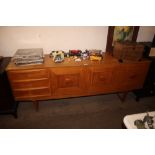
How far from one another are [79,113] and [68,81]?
21.0 inches

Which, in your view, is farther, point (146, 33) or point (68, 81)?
point (146, 33)

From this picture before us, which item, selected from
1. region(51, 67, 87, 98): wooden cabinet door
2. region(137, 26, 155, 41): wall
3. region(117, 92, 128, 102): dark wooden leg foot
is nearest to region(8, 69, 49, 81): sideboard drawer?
region(51, 67, 87, 98): wooden cabinet door

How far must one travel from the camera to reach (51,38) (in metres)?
2.05

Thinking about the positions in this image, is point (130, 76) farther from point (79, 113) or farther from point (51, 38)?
point (51, 38)

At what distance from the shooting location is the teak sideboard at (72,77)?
177 centimetres

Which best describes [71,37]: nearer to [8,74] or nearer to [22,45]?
[22,45]

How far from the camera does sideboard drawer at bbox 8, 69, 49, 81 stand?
172 cm

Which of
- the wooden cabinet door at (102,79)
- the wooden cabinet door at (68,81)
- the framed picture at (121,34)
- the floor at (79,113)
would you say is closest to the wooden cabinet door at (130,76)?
the wooden cabinet door at (102,79)

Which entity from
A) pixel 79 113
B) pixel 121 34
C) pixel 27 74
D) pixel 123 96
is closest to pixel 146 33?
pixel 121 34

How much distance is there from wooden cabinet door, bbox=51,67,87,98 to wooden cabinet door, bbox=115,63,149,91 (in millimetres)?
525
